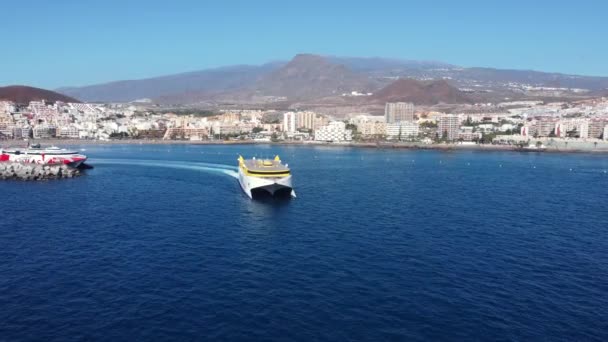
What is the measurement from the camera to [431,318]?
748cm

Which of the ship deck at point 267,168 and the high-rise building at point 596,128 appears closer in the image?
the ship deck at point 267,168

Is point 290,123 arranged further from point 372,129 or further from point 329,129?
point 372,129

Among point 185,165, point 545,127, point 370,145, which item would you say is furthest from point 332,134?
point 185,165

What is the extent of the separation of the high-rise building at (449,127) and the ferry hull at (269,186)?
Result: 141 feet

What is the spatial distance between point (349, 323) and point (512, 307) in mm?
2608

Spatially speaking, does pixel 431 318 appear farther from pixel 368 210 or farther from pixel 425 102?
pixel 425 102

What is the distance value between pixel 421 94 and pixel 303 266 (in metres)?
111

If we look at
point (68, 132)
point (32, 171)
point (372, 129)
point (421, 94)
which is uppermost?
point (421, 94)

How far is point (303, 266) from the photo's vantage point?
986cm

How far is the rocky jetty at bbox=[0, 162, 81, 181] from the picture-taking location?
23141 mm

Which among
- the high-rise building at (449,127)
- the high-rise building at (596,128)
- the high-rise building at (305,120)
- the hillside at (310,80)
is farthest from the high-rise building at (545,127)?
the hillside at (310,80)

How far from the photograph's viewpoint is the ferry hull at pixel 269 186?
17.4 m

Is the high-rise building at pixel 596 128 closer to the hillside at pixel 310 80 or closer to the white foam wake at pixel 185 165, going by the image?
the white foam wake at pixel 185 165

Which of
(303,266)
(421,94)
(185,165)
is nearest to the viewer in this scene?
(303,266)
